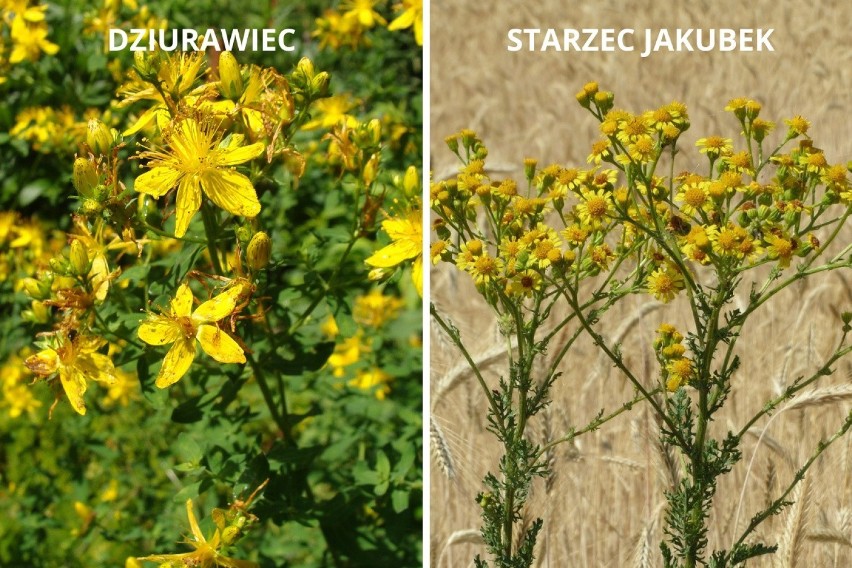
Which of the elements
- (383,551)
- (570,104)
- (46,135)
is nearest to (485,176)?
(570,104)

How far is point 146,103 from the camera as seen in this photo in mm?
2314

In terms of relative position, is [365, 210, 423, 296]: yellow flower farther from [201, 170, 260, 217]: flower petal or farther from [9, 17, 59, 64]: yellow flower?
[9, 17, 59, 64]: yellow flower

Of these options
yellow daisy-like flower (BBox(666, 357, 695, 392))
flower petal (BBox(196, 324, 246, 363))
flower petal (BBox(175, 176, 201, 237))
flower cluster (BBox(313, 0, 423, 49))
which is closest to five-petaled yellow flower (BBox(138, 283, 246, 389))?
flower petal (BBox(196, 324, 246, 363))

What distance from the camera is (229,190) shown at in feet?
4.87

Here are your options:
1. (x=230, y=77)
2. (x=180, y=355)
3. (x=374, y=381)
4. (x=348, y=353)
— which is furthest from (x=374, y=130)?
(x=348, y=353)

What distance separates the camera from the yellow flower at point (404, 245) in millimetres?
1643

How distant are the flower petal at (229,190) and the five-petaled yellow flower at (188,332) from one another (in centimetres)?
13

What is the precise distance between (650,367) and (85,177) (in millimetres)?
952

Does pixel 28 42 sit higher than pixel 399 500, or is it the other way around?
pixel 28 42

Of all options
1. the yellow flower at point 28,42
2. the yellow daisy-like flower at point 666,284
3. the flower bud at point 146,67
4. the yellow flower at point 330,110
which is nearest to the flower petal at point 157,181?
the flower bud at point 146,67

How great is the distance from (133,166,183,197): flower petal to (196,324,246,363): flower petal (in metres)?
0.21

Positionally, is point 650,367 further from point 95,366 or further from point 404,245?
point 95,366

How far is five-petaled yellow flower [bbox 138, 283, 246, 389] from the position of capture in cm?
143

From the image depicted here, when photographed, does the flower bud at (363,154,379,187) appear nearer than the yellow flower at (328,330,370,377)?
Yes
